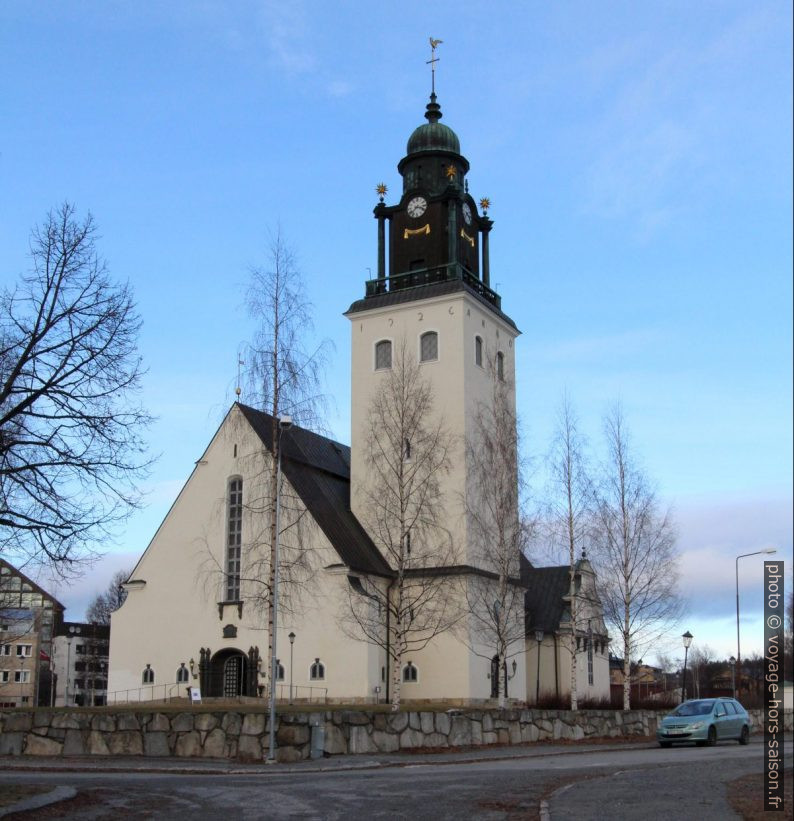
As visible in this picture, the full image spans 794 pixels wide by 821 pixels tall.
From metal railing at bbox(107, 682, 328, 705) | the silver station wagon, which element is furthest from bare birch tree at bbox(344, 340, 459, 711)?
the silver station wagon

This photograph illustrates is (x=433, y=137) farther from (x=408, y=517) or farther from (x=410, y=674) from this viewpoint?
(x=410, y=674)

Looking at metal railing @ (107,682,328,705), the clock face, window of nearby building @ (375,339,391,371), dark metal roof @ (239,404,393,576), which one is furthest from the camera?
the clock face

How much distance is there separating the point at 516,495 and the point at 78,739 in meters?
20.7

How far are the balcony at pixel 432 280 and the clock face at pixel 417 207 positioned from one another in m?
2.73

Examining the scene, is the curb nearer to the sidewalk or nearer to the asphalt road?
the asphalt road

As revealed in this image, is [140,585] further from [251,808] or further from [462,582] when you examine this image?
[251,808]

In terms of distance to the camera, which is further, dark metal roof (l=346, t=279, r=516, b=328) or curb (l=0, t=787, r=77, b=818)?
dark metal roof (l=346, t=279, r=516, b=328)

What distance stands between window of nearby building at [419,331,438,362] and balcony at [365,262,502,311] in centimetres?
241

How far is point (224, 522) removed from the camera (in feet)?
137

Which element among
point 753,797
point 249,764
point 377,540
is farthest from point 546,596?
point 753,797

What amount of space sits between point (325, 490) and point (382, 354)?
6709mm

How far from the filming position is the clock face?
47.5 meters

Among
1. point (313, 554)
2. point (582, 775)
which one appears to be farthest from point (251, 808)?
point (313, 554)

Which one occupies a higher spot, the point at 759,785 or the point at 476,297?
the point at 476,297
